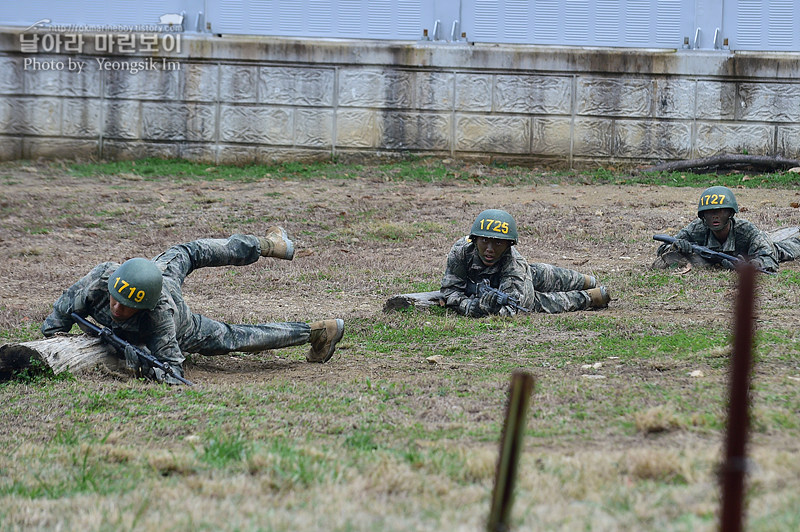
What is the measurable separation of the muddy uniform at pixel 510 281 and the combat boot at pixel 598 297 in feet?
0.14

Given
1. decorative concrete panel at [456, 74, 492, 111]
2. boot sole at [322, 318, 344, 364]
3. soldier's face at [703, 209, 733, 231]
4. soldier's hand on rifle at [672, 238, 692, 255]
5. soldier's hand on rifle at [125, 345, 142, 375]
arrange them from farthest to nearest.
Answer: decorative concrete panel at [456, 74, 492, 111], soldier's hand on rifle at [672, 238, 692, 255], soldier's face at [703, 209, 733, 231], boot sole at [322, 318, 344, 364], soldier's hand on rifle at [125, 345, 142, 375]

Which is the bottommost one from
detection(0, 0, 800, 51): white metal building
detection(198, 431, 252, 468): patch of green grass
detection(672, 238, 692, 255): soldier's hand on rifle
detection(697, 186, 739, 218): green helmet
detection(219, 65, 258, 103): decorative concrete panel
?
detection(198, 431, 252, 468): patch of green grass

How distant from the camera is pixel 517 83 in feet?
59.5

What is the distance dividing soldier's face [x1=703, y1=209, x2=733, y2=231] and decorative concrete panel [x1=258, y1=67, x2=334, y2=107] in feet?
30.6

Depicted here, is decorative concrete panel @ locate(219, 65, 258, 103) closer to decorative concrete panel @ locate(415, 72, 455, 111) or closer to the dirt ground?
the dirt ground

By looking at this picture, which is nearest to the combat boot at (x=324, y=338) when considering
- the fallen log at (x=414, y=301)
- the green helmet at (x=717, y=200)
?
the fallen log at (x=414, y=301)

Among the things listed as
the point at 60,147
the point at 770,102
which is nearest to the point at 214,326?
the point at 60,147

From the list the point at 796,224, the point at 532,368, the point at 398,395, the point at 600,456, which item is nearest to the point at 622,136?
the point at 796,224

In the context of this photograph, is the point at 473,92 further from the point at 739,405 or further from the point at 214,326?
the point at 739,405

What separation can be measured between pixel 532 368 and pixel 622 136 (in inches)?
485

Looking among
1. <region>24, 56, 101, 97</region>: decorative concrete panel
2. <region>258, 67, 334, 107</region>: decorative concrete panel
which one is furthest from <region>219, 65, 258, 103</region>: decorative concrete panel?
<region>24, 56, 101, 97</region>: decorative concrete panel

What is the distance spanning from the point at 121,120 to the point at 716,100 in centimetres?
1171

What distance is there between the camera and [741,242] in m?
11.0

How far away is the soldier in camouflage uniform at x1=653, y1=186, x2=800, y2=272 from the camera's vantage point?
423 inches
